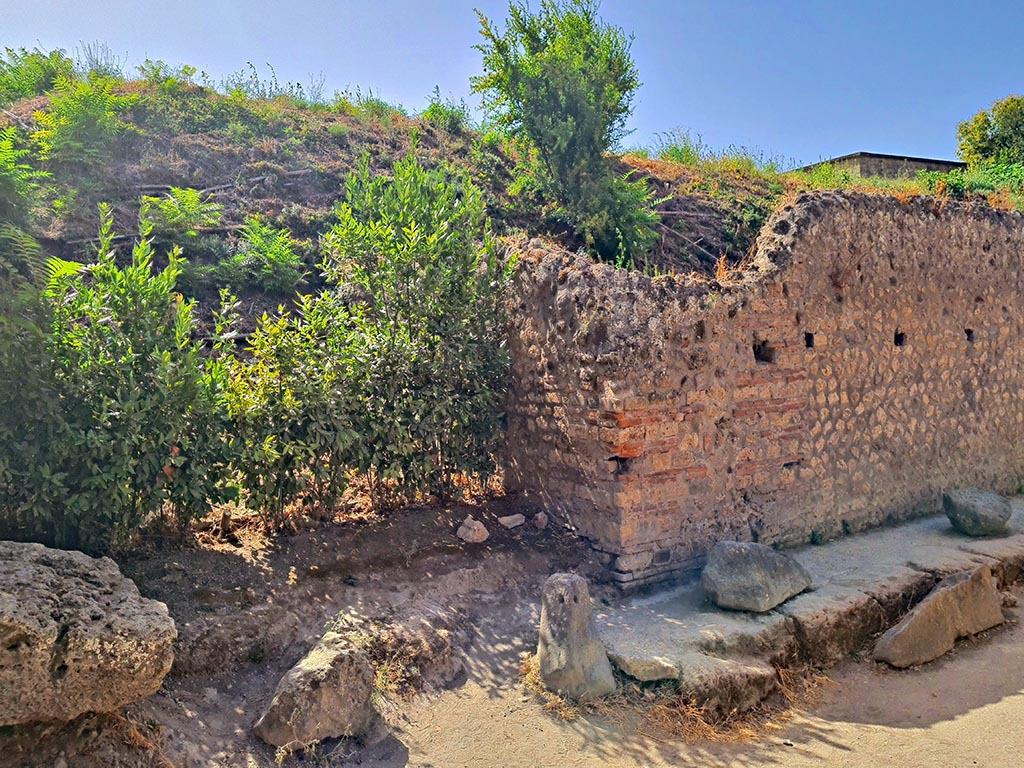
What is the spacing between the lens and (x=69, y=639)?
3.38m

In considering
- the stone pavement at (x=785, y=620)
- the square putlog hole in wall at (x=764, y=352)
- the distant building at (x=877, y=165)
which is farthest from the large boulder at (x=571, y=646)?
the distant building at (x=877, y=165)

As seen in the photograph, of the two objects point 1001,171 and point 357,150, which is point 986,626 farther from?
point 1001,171

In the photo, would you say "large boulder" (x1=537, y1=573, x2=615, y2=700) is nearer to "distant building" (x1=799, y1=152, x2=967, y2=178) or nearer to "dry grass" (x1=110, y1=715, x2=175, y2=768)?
"dry grass" (x1=110, y1=715, x2=175, y2=768)

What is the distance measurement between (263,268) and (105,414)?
5979mm

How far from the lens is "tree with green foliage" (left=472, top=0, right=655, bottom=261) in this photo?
40.0 ft

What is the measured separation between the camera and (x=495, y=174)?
14.7 meters

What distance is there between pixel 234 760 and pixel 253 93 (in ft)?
53.7

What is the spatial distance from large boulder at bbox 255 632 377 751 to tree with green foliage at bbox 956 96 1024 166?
24806 millimetres

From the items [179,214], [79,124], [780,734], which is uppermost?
[79,124]

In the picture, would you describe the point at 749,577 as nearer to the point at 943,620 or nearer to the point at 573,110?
the point at 943,620

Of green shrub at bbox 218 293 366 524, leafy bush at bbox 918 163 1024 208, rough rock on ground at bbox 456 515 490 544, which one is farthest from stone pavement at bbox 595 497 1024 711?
leafy bush at bbox 918 163 1024 208

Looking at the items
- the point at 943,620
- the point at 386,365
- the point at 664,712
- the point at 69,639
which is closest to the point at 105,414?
the point at 69,639

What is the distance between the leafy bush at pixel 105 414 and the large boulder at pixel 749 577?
3574 millimetres

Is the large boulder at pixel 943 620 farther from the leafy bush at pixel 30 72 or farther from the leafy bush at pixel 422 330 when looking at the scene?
the leafy bush at pixel 30 72
